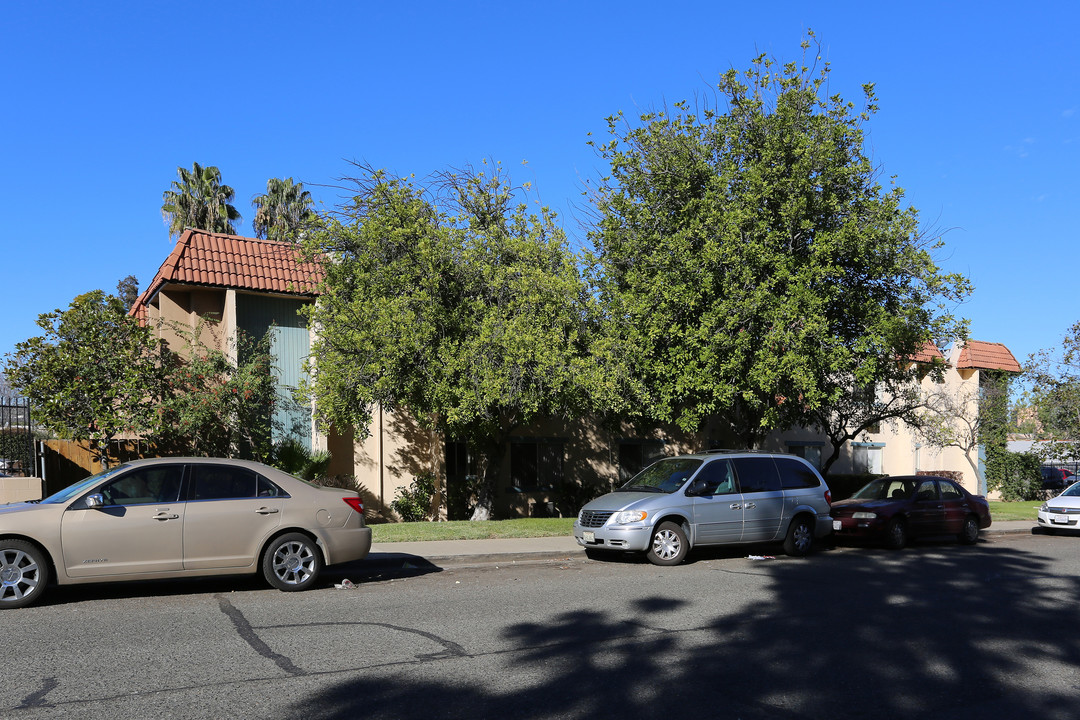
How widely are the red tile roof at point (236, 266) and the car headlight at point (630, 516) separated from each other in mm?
8900

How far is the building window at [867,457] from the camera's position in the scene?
33500 mm

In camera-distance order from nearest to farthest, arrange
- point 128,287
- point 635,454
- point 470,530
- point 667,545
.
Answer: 1. point 667,545
2. point 470,530
3. point 635,454
4. point 128,287

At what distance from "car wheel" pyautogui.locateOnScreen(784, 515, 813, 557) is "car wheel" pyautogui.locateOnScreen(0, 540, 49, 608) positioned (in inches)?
429

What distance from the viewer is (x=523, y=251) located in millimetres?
17781

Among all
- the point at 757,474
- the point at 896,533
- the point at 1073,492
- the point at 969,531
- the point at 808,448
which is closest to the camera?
the point at 757,474

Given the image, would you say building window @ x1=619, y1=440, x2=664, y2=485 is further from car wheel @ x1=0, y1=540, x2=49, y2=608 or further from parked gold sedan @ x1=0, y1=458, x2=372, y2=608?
car wheel @ x1=0, y1=540, x2=49, y2=608

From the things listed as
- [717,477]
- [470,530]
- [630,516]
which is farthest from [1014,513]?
[630,516]

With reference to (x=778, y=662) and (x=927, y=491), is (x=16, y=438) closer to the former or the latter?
(x=778, y=662)

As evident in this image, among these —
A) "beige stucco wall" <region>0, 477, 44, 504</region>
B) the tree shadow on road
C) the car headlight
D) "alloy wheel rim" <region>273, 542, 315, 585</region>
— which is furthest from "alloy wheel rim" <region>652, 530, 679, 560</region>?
"beige stucco wall" <region>0, 477, 44, 504</region>

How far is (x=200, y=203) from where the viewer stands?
109ft

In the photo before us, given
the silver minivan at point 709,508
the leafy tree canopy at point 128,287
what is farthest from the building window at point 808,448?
the leafy tree canopy at point 128,287

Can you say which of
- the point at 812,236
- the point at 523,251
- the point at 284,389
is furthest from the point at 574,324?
the point at 284,389

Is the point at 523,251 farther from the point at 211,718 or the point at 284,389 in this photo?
the point at 211,718

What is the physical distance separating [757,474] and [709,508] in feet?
4.35
